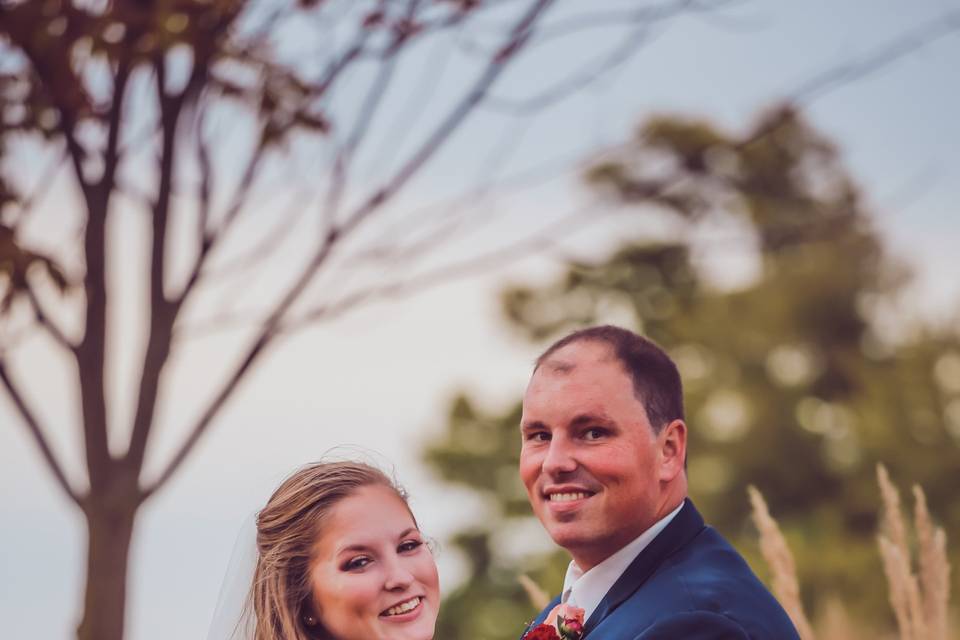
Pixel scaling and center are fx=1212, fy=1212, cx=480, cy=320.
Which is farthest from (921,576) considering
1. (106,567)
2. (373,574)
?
(106,567)

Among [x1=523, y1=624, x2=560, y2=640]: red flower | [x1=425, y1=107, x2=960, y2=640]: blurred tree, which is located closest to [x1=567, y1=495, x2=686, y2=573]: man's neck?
[x1=523, y1=624, x2=560, y2=640]: red flower

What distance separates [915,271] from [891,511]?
3016cm

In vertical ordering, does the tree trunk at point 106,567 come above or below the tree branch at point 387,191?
below

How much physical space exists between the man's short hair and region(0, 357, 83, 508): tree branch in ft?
11.0

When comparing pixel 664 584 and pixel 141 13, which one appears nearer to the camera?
pixel 664 584

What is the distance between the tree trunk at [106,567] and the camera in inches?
236

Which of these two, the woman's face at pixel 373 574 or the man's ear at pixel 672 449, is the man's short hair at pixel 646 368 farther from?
the woman's face at pixel 373 574

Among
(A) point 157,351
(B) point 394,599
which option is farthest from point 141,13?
(B) point 394,599

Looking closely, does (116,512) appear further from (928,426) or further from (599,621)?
(928,426)

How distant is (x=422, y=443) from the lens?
1076 inches

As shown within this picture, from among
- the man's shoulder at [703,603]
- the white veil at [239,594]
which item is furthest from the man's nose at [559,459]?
the white veil at [239,594]

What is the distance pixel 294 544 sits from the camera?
3.71 meters

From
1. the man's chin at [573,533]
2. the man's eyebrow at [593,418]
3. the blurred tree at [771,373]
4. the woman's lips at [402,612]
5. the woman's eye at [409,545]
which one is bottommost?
the blurred tree at [771,373]

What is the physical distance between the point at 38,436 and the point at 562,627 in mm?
3604
